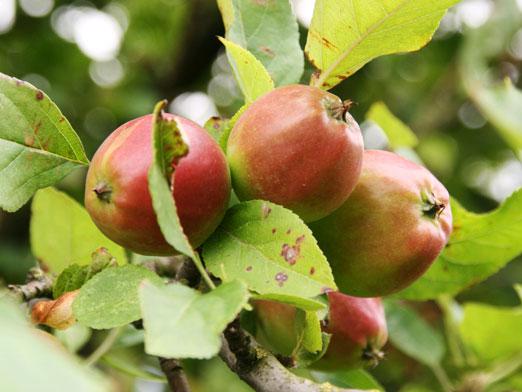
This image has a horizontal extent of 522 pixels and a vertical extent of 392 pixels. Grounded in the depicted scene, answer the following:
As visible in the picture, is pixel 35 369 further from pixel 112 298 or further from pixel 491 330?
pixel 491 330

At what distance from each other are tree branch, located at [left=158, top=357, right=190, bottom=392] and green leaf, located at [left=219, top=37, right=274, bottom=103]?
0.28m

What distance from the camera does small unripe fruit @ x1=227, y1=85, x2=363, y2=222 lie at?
66 centimetres

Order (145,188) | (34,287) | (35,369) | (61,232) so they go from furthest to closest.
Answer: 1. (61,232)
2. (34,287)
3. (145,188)
4. (35,369)

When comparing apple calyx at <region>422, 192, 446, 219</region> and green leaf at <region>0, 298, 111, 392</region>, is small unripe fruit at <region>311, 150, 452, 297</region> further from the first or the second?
green leaf at <region>0, 298, 111, 392</region>

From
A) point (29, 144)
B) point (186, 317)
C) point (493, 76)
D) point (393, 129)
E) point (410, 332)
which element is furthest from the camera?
point (493, 76)

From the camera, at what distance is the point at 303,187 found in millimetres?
659

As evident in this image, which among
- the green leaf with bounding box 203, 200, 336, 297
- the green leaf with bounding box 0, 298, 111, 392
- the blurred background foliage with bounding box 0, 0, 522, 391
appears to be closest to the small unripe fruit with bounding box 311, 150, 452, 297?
the green leaf with bounding box 203, 200, 336, 297

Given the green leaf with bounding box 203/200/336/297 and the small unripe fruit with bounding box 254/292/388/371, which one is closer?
the green leaf with bounding box 203/200/336/297

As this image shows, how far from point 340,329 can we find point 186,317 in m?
0.35

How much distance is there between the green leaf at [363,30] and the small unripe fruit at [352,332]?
0.26m

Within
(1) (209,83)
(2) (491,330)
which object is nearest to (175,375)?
(2) (491,330)

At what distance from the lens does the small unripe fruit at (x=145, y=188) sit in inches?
25.3

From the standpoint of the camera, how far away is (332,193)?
0.67m

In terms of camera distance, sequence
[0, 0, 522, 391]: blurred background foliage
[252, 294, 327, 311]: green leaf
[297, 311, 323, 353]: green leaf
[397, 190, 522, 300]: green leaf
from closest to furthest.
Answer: [252, 294, 327, 311]: green leaf
[297, 311, 323, 353]: green leaf
[397, 190, 522, 300]: green leaf
[0, 0, 522, 391]: blurred background foliage
